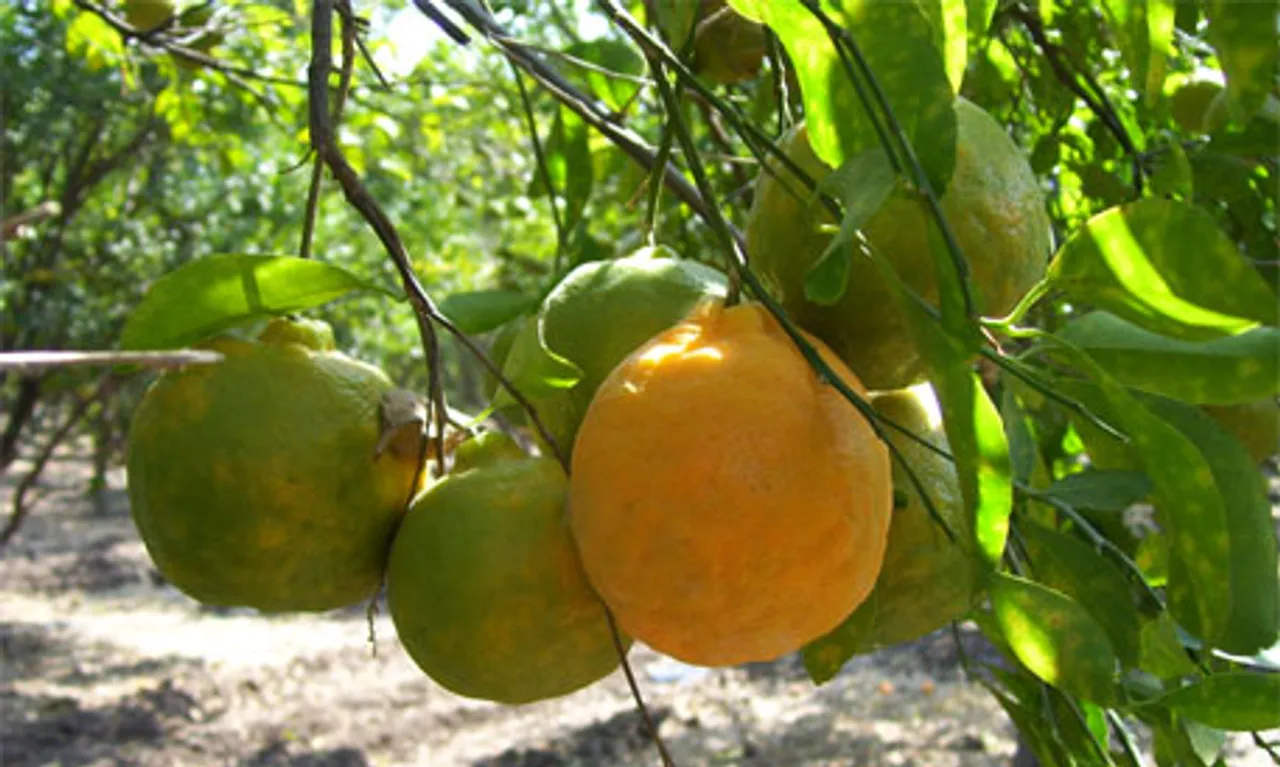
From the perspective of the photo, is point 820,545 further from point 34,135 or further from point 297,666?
point 34,135

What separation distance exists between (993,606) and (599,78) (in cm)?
83

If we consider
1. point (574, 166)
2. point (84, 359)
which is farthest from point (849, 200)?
point (574, 166)

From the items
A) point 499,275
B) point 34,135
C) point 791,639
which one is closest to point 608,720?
point 499,275

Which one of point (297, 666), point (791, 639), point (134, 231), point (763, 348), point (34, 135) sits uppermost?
point (763, 348)

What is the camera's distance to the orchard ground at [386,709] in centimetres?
492

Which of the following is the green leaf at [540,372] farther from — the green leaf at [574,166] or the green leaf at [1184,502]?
the green leaf at [574,166]

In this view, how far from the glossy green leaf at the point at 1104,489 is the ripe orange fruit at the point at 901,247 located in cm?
13

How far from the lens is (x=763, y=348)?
654 millimetres

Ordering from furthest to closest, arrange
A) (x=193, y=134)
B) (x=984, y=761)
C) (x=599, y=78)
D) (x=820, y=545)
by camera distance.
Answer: (x=984, y=761) < (x=193, y=134) < (x=599, y=78) < (x=820, y=545)

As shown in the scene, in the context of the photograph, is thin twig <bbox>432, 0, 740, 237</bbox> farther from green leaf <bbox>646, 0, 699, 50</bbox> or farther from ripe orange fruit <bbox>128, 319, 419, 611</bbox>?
ripe orange fruit <bbox>128, 319, 419, 611</bbox>

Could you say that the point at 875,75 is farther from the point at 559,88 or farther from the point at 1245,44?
the point at 559,88

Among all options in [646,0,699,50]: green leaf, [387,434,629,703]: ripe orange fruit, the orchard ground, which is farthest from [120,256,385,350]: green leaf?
the orchard ground

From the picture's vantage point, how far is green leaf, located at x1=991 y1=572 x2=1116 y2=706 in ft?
1.97

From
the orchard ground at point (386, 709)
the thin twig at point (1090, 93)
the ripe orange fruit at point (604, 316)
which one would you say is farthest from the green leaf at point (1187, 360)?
the orchard ground at point (386, 709)
